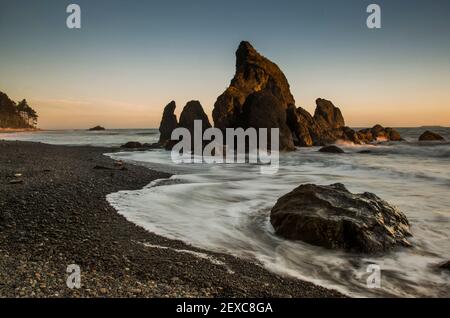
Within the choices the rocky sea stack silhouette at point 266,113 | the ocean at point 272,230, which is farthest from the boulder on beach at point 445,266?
the rocky sea stack silhouette at point 266,113

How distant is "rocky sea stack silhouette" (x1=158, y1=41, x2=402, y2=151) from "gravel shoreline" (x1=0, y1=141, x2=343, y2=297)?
83.6 feet

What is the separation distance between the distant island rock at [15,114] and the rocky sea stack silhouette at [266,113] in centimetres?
7502

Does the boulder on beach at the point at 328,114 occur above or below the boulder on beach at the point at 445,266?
above

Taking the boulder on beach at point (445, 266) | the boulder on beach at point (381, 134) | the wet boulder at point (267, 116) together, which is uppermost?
the wet boulder at point (267, 116)

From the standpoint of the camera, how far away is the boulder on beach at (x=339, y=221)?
5824 millimetres

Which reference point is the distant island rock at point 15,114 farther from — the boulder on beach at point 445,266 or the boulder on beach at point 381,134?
the boulder on beach at point 445,266

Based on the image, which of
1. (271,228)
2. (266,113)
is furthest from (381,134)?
(271,228)

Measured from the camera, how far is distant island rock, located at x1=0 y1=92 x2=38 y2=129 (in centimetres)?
9388

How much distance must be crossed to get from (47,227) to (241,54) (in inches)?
2177

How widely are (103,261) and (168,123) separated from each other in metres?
37.9

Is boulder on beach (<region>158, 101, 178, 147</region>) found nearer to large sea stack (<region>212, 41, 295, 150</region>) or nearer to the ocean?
large sea stack (<region>212, 41, 295, 150</region>)

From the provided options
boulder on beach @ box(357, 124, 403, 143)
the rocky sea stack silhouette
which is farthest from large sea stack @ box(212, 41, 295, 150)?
boulder on beach @ box(357, 124, 403, 143)

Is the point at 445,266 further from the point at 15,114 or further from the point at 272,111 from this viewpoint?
the point at 15,114
